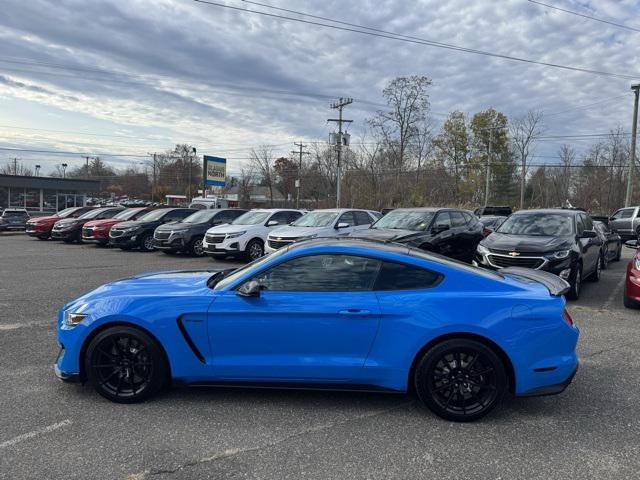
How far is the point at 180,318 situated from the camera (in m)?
3.89

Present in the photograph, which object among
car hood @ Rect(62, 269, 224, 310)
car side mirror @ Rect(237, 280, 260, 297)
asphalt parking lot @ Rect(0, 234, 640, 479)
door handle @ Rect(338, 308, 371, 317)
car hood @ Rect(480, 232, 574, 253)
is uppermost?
car hood @ Rect(480, 232, 574, 253)

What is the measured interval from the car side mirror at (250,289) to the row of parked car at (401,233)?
107 inches

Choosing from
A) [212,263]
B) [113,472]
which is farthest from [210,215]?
[113,472]

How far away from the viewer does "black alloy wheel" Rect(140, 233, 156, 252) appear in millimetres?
17328

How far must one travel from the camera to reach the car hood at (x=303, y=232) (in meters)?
12.7

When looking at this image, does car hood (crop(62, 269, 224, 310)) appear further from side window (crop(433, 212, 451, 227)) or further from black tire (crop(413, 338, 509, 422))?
side window (crop(433, 212, 451, 227))

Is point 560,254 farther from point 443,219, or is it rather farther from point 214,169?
point 214,169

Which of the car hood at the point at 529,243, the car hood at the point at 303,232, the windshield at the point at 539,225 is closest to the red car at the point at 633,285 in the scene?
the car hood at the point at 529,243

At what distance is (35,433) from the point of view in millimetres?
3506

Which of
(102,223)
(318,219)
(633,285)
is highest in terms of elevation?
(318,219)

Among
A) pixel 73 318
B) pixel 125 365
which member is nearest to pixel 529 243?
pixel 125 365

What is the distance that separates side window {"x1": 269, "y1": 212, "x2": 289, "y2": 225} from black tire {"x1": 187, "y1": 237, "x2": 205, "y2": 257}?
8.47 ft

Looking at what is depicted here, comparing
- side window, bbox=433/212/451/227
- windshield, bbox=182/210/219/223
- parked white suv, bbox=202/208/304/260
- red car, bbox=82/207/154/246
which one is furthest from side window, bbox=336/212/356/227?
red car, bbox=82/207/154/246

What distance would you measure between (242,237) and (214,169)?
4034cm
